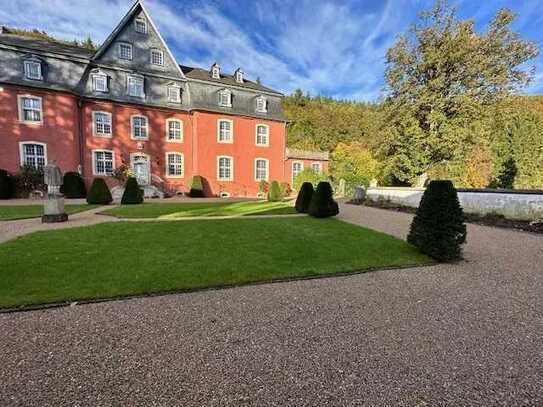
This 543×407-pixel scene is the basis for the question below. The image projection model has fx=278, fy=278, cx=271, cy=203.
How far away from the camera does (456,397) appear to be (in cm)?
208

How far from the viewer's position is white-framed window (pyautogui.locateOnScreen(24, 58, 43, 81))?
55.8 feet

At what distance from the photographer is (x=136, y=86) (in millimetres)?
20078

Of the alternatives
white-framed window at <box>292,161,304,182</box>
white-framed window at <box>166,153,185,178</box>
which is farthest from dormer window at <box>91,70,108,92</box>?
white-framed window at <box>292,161,304,182</box>

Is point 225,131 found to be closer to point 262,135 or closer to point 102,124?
point 262,135

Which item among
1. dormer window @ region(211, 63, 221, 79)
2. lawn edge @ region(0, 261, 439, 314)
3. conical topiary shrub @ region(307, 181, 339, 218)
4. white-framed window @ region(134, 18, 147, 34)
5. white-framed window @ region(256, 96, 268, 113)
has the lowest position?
lawn edge @ region(0, 261, 439, 314)

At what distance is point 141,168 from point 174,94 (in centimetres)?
624

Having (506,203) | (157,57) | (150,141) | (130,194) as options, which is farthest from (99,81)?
(506,203)

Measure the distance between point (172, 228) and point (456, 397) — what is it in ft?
24.4

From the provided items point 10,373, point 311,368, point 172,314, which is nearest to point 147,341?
point 172,314

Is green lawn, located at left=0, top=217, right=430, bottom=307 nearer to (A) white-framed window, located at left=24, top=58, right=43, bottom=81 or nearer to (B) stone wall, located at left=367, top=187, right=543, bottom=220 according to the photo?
(B) stone wall, located at left=367, top=187, right=543, bottom=220

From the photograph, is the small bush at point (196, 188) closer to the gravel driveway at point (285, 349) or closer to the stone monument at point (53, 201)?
the stone monument at point (53, 201)

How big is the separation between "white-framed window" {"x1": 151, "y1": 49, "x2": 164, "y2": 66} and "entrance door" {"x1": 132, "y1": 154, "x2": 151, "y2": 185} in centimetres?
727

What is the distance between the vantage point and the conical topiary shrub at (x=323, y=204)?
10578mm

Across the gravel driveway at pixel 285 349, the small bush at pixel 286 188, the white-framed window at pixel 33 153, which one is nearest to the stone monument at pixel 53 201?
the gravel driveway at pixel 285 349
